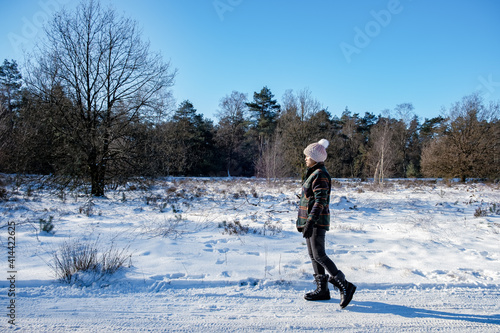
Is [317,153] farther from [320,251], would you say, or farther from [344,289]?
[344,289]

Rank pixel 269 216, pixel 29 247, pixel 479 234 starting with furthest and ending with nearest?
pixel 269 216 < pixel 479 234 < pixel 29 247

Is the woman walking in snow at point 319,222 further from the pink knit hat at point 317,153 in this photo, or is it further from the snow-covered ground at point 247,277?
the snow-covered ground at point 247,277

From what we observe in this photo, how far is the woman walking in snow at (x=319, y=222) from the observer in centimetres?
274

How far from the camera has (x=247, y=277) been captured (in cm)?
346

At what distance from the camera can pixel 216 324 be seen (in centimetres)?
240

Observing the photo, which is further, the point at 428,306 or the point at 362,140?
the point at 362,140

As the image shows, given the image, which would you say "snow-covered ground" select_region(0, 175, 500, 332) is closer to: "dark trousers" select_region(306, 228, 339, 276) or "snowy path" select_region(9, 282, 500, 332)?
"snowy path" select_region(9, 282, 500, 332)

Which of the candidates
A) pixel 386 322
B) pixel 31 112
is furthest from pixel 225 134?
pixel 386 322

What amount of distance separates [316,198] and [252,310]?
1438mm

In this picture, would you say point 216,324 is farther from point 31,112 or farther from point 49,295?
point 31,112

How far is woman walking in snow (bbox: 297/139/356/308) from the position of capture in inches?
108

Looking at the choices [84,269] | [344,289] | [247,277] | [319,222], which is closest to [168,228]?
[84,269]

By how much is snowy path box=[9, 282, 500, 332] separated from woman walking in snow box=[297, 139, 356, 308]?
0.64ft

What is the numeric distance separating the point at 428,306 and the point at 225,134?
1458 inches
